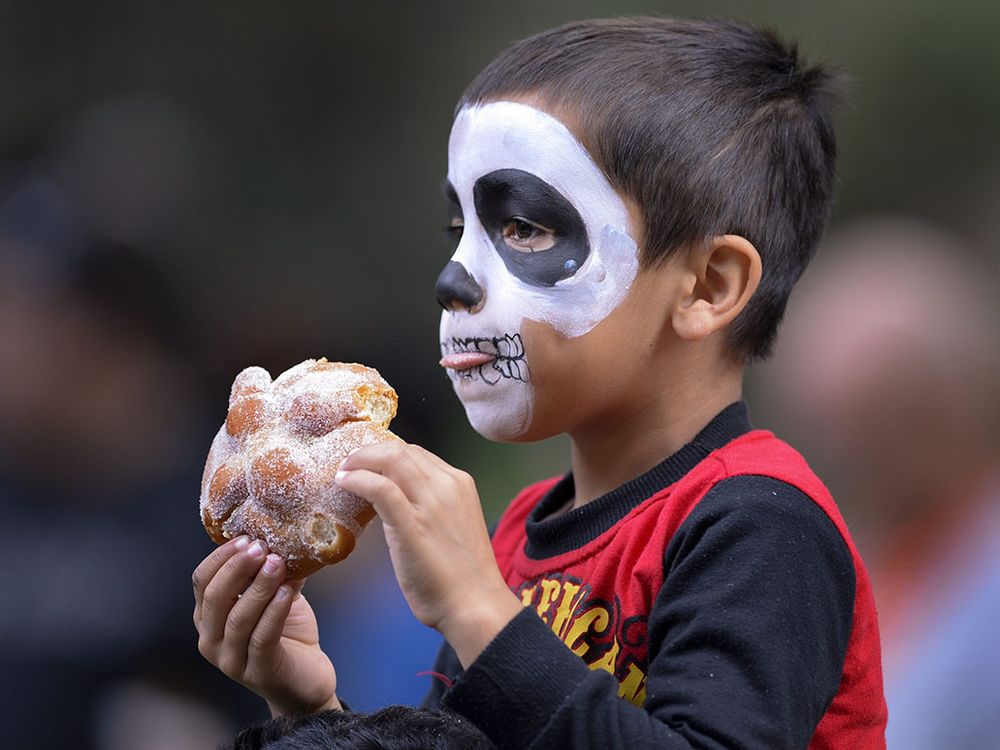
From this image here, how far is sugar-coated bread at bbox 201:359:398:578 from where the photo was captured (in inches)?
50.7

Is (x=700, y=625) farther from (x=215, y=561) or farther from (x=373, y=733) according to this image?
(x=215, y=561)

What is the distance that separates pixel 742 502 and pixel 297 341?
6.93 ft

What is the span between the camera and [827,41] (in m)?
3.53

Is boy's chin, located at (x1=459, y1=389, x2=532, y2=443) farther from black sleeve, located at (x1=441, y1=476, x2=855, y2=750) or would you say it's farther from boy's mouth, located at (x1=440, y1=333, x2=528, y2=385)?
black sleeve, located at (x1=441, y1=476, x2=855, y2=750)

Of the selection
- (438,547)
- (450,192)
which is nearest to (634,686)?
(438,547)

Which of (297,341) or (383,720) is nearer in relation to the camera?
(383,720)

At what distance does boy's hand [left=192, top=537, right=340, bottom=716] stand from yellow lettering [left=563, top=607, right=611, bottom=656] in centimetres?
31

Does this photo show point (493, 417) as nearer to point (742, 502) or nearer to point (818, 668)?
point (742, 502)

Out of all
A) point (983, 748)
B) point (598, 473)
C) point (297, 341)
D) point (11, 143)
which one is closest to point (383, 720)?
point (598, 473)

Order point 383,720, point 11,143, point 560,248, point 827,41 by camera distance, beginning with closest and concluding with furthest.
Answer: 1. point 383,720
2. point 560,248
3. point 11,143
4. point 827,41

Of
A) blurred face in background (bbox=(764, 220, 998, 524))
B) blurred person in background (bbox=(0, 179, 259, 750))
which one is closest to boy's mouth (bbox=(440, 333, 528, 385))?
blurred person in background (bbox=(0, 179, 259, 750))

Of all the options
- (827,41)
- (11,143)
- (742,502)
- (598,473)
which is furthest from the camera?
Answer: (827,41)

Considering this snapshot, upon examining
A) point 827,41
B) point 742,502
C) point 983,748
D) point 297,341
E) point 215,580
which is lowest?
point 983,748

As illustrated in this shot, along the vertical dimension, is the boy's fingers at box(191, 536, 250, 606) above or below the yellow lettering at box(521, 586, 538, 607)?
above
